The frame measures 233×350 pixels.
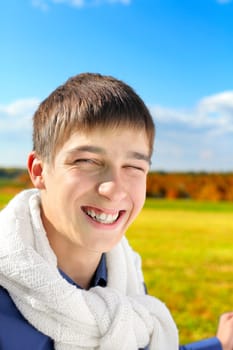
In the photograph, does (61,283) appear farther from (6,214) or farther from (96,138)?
(96,138)

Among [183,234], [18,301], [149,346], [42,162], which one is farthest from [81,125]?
[183,234]

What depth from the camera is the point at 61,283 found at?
1.51 m

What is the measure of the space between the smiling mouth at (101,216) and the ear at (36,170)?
7.0 inches

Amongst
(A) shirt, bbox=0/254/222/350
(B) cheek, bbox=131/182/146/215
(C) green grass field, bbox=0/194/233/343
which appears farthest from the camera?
(C) green grass field, bbox=0/194/233/343

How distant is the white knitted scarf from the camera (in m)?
1.50

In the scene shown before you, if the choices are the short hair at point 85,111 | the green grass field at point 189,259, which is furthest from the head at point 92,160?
the green grass field at point 189,259

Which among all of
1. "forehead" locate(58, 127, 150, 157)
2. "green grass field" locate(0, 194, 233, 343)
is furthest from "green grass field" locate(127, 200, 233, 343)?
"forehead" locate(58, 127, 150, 157)

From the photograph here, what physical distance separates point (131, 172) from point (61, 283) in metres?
0.38

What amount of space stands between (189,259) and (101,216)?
5.32m

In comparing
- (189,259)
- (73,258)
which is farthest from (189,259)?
(73,258)

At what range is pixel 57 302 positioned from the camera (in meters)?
1.51

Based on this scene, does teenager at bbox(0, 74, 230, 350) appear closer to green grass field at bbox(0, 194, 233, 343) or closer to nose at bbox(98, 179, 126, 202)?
nose at bbox(98, 179, 126, 202)

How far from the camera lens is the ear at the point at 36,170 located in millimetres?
1664

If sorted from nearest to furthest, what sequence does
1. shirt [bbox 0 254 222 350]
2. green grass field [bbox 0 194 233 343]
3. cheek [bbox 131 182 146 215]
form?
shirt [bbox 0 254 222 350] → cheek [bbox 131 182 146 215] → green grass field [bbox 0 194 233 343]
